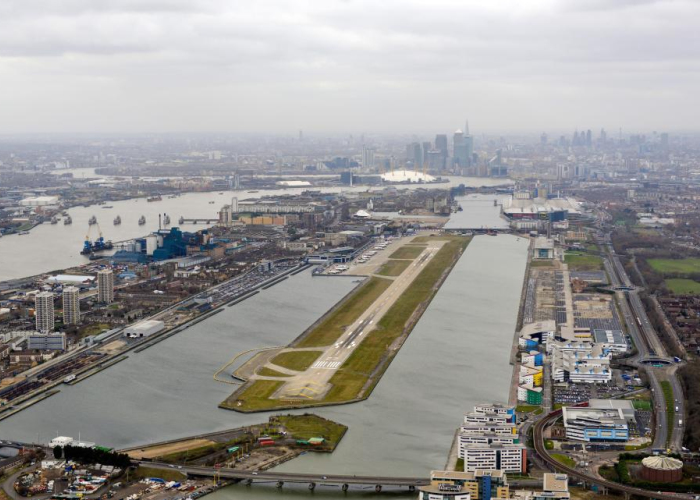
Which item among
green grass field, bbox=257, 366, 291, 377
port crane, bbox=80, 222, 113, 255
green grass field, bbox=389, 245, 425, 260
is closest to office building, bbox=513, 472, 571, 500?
green grass field, bbox=257, 366, 291, 377

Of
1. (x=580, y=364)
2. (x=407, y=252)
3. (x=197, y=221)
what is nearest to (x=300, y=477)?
(x=580, y=364)

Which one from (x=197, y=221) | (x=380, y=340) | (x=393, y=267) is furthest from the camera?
(x=197, y=221)

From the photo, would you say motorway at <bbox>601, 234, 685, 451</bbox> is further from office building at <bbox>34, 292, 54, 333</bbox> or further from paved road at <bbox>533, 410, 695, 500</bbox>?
office building at <bbox>34, 292, 54, 333</bbox>

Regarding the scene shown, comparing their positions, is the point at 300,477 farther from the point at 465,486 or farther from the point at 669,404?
the point at 669,404

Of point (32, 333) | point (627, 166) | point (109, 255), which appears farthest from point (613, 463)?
point (627, 166)

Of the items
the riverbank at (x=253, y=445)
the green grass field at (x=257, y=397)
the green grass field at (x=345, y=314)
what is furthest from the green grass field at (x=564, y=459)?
the green grass field at (x=345, y=314)

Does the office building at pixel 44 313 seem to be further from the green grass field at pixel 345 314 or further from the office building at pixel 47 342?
the green grass field at pixel 345 314
